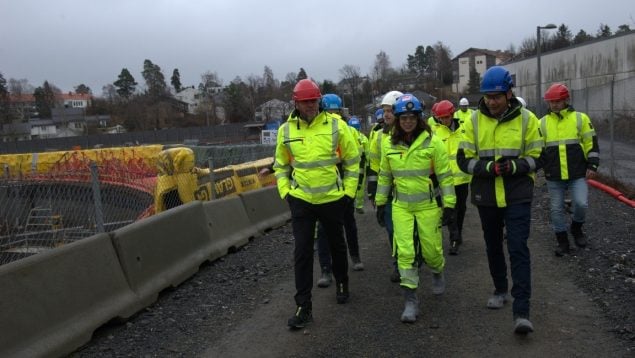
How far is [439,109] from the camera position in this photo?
7938 millimetres

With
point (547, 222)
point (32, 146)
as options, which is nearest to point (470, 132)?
point (547, 222)

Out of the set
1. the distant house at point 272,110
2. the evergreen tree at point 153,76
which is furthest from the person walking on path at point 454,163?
the evergreen tree at point 153,76

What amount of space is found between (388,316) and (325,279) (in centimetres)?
130

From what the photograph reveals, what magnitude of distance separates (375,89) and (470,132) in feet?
352

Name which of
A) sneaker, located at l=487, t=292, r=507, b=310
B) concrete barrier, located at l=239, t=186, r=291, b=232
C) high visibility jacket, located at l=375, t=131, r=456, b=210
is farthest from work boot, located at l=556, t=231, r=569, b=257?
concrete barrier, located at l=239, t=186, r=291, b=232

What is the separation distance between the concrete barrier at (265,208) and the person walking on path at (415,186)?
14.7 ft

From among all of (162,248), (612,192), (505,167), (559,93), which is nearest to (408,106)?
(505,167)

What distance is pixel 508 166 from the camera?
4.48 meters

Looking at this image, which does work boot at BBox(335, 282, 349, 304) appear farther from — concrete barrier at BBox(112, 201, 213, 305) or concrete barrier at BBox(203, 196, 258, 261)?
concrete barrier at BBox(203, 196, 258, 261)

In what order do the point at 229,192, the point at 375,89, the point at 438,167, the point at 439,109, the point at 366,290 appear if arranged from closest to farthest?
1. the point at 438,167
2. the point at 366,290
3. the point at 439,109
4. the point at 229,192
5. the point at 375,89

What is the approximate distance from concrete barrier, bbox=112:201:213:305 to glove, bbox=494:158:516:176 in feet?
11.6

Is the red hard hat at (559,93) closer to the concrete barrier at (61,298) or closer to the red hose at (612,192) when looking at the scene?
the red hose at (612,192)

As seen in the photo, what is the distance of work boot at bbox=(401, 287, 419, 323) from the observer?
486 centimetres

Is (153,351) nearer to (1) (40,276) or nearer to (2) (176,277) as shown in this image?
(1) (40,276)
